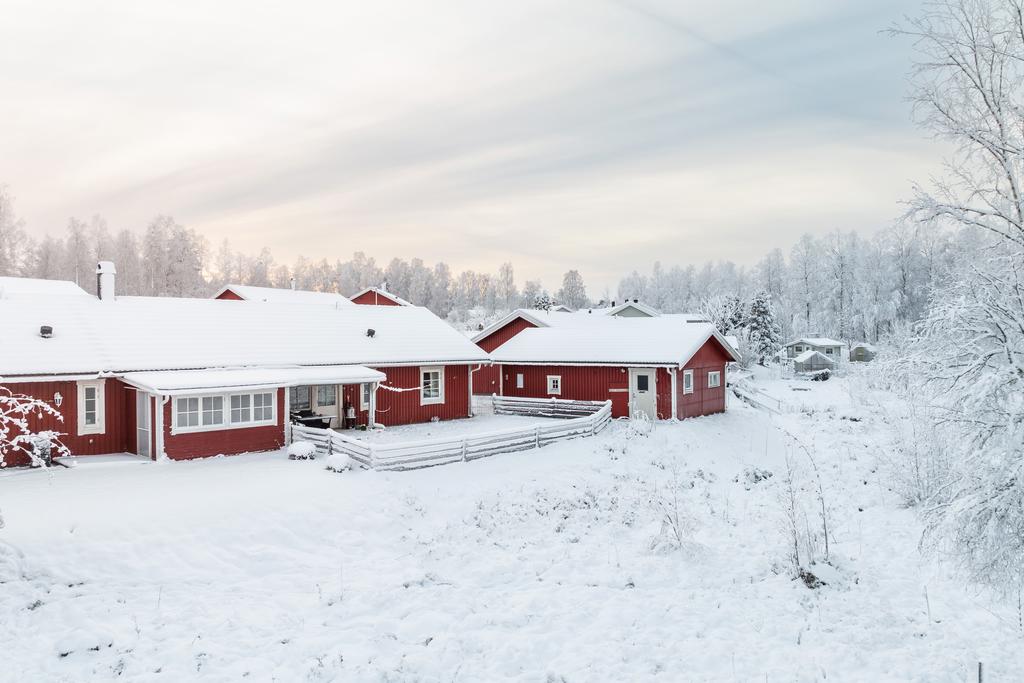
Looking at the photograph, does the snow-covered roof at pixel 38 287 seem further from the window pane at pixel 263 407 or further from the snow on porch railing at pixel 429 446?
the snow on porch railing at pixel 429 446

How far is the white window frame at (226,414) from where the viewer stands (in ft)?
62.2

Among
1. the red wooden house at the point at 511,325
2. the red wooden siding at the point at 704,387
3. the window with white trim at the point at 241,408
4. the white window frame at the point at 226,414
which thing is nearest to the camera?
the white window frame at the point at 226,414

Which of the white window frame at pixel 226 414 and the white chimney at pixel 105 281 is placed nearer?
the white window frame at pixel 226 414

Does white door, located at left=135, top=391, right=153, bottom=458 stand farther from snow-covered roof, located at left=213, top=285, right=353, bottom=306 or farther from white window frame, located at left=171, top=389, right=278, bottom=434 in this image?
snow-covered roof, located at left=213, top=285, right=353, bottom=306

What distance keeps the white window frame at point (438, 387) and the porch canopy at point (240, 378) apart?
3.55 m

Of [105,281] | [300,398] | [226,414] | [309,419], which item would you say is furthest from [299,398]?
[105,281]

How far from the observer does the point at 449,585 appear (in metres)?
12.3

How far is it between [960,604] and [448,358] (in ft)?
68.3

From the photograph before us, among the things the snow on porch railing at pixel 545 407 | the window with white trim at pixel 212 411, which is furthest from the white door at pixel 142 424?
the snow on porch railing at pixel 545 407

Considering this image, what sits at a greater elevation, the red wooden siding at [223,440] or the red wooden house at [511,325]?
the red wooden house at [511,325]

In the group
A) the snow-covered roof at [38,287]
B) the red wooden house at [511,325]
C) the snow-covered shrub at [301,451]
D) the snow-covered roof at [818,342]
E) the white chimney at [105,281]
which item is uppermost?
the snow-covered roof at [38,287]

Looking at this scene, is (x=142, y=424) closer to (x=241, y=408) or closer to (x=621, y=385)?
(x=241, y=408)

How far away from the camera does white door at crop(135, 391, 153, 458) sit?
771 inches

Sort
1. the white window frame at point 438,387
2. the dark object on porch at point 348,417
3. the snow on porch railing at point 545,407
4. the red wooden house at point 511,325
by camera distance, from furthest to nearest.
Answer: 1. the red wooden house at point 511,325
2. the snow on porch railing at point 545,407
3. the white window frame at point 438,387
4. the dark object on porch at point 348,417
